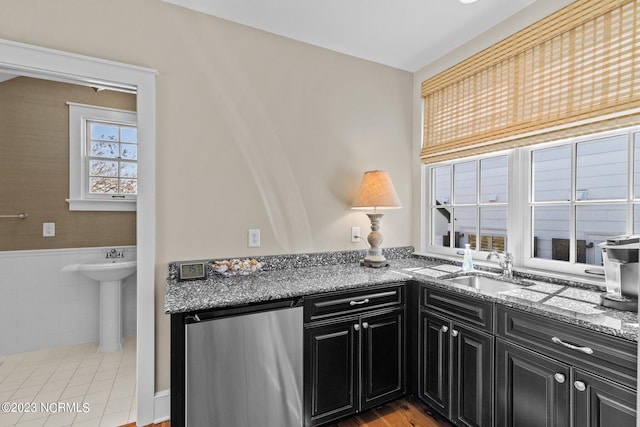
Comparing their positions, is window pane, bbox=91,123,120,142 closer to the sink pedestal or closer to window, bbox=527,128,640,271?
the sink pedestal

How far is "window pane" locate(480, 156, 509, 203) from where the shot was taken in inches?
87.7

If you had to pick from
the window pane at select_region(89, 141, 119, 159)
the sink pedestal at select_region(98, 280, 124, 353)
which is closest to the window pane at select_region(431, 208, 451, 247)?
the sink pedestal at select_region(98, 280, 124, 353)

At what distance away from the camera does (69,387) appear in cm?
223

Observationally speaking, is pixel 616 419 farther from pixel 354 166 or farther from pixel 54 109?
pixel 54 109

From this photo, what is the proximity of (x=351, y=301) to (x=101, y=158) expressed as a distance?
2.83 m

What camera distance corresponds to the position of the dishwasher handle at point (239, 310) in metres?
1.43

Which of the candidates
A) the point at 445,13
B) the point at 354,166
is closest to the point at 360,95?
the point at 354,166

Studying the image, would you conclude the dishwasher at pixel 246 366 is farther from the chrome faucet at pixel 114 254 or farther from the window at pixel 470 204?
the chrome faucet at pixel 114 254

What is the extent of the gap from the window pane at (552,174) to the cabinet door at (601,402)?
1.10 metres

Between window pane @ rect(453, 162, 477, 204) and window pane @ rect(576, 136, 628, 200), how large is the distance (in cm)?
69

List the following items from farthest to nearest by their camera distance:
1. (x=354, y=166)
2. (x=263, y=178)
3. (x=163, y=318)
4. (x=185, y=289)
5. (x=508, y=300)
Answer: (x=354, y=166) → (x=263, y=178) → (x=163, y=318) → (x=185, y=289) → (x=508, y=300)

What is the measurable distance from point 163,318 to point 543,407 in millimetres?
2051

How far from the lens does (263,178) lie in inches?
87.4

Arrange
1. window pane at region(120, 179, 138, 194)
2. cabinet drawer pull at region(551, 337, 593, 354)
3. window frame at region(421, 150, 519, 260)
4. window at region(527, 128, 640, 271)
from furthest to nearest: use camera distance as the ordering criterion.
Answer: window pane at region(120, 179, 138, 194)
window frame at region(421, 150, 519, 260)
window at region(527, 128, 640, 271)
cabinet drawer pull at region(551, 337, 593, 354)
